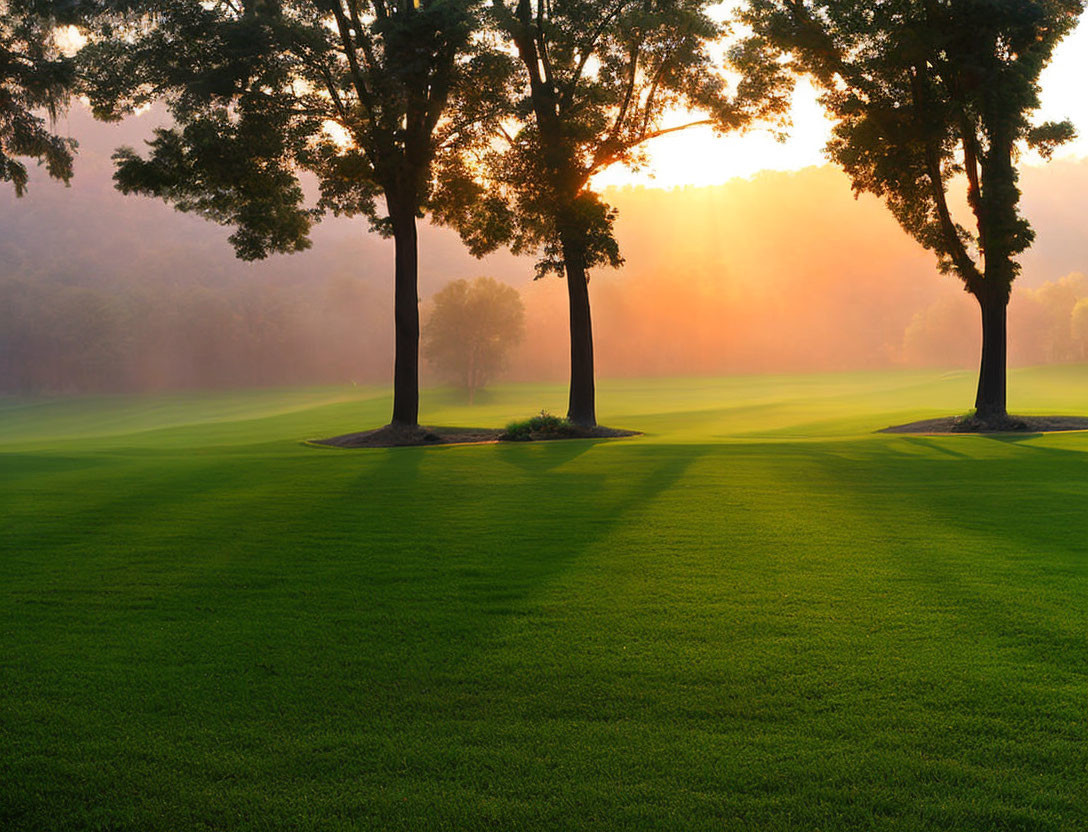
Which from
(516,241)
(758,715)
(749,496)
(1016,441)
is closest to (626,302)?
(516,241)

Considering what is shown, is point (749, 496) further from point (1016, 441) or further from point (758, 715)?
point (1016, 441)

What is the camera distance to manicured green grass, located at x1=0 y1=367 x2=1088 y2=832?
4090 mm

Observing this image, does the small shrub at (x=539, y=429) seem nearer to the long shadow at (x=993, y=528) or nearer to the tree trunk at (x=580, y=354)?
the tree trunk at (x=580, y=354)

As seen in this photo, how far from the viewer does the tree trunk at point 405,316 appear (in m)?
25.0

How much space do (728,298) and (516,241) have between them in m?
105

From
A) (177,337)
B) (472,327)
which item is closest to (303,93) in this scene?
(472,327)

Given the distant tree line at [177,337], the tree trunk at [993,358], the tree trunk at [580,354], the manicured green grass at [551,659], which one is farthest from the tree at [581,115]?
the distant tree line at [177,337]

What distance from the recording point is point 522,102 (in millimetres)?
24547

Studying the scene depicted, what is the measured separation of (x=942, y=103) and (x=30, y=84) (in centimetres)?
2584

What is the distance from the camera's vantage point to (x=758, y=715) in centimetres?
491

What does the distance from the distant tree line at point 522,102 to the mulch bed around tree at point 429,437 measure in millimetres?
1084

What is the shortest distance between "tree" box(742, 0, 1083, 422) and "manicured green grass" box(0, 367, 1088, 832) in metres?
13.4

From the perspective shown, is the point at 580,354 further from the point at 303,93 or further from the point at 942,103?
the point at 942,103

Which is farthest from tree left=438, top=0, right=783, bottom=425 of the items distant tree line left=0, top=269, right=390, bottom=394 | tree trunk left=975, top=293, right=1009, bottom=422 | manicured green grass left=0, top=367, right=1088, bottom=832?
distant tree line left=0, top=269, right=390, bottom=394
